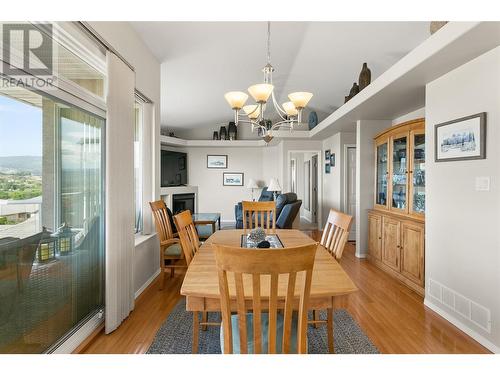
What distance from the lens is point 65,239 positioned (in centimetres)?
184

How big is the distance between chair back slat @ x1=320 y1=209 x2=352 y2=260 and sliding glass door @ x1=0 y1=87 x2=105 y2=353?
1875 millimetres

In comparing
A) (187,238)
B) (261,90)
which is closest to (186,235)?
(187,238)

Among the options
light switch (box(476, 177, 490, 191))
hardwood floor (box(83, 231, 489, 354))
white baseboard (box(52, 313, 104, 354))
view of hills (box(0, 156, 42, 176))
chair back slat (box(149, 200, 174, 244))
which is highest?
view of hills (box(0, 156, 42, 176))

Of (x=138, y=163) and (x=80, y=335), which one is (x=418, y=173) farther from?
(x=80, y=335)

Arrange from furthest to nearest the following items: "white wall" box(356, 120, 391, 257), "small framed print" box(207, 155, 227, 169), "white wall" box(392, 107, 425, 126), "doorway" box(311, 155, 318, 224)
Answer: "small framed print" box(207, 155, 227, 169)
"doorway" box(311, 155, 318, 224)
"white wall" box(356, 120, 391, 257)
"white wall" box(392, 107, 425, 126)

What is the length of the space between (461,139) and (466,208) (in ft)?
1.87

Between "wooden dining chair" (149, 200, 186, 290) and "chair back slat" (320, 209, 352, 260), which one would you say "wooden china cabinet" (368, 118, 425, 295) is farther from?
"wooden dining chair" (149, 200, 186, 290)

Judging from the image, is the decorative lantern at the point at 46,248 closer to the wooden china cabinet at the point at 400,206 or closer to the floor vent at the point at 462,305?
the floor vent at the point at 462,305

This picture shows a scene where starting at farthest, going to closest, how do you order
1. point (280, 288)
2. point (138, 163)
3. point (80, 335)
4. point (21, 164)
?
point (138, 163), point (80, 335), point (21, 164), point (280, 288)

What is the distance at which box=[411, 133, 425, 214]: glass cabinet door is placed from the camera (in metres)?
3.10

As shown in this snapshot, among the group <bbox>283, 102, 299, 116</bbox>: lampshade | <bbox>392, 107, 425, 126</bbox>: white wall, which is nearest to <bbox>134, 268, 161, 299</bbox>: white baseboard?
<bbox>283, 102, 299, 116</bbox>: lampshade

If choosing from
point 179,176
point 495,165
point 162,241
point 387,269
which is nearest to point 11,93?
point 162,241

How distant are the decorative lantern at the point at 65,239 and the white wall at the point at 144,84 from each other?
0.38 meters

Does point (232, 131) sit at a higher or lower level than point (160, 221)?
higher
